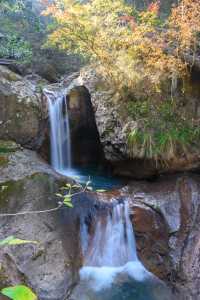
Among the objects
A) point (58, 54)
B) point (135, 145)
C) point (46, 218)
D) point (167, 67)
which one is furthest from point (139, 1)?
point (46, 218)

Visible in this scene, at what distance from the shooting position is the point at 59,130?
8461mm

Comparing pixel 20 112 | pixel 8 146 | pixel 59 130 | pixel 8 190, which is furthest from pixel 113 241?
pixel 59 130

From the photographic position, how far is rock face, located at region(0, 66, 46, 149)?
702cm

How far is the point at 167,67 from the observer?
7.08 m

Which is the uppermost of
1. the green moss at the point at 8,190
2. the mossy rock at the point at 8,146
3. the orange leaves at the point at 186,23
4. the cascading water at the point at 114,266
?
the orange leaves at the point at 186,23

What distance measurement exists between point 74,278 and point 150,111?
3771mm

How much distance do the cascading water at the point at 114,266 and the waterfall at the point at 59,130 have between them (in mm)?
2604

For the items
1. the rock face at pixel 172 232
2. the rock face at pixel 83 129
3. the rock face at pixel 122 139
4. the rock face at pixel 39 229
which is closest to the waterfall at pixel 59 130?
the rock face at pixel 83 129

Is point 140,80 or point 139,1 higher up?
point 139,1

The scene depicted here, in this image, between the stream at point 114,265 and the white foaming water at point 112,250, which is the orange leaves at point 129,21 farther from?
the white foaming water at point 112,250

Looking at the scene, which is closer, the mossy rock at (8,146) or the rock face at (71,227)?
the rock face at (71,227)

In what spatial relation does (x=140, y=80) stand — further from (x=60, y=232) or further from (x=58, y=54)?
(x=58, y=54)

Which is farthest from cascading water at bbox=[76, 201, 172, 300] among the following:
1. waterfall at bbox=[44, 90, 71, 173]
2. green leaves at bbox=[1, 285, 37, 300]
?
green leaves at bbox=[1, 285, 37, 300]

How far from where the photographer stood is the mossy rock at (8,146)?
21.6 ft
